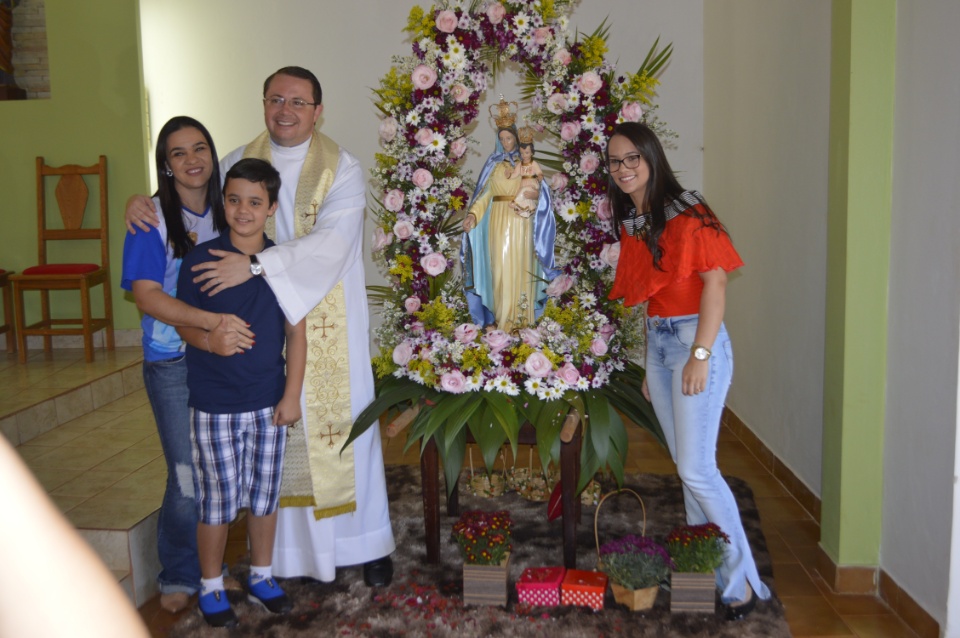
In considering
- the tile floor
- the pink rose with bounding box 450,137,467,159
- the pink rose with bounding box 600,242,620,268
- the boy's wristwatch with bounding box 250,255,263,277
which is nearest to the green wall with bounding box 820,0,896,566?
the tile floor

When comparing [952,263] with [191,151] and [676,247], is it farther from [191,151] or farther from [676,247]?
[191,151]

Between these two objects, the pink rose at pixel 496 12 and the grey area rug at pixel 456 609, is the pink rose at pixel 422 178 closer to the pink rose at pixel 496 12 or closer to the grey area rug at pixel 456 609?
the pink rose at pixel 496 12

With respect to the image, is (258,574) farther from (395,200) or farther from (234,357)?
(395,200)

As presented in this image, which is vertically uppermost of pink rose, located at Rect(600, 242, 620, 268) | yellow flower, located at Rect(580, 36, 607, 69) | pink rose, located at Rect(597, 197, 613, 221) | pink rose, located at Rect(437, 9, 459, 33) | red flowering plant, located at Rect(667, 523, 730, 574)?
pink rose, located at Rect(437, 9, 459, 33)

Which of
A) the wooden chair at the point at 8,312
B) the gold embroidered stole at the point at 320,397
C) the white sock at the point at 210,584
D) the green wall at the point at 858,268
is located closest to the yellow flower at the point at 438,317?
the gold embroidered stole at the point at 320,397

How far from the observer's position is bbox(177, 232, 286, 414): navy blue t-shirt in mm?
2818

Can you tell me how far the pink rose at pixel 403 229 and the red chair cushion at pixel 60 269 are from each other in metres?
3.38

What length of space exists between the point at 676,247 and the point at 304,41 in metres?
4.24

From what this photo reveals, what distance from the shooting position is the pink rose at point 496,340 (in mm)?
3311

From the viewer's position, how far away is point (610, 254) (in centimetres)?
345

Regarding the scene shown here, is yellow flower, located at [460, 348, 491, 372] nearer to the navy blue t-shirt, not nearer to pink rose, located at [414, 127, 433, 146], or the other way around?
the navy blue t-shirt

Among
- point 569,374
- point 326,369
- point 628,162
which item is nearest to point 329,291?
point 326,369

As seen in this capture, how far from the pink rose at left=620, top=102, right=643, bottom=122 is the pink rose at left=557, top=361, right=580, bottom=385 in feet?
3.34

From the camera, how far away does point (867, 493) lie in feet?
10.0
